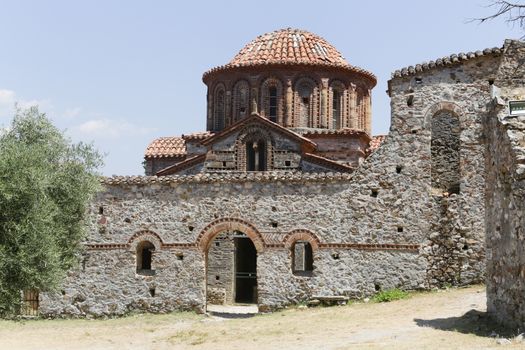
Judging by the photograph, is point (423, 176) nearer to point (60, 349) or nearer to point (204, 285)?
point (204, 285)

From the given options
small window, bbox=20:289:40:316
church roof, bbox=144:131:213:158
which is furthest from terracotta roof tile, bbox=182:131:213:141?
small window, bbox=20:289:40:316

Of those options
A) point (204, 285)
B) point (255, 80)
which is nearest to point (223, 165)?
point (255, 80)

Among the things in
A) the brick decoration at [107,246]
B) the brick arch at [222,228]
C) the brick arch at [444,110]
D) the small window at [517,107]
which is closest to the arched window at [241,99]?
the brick arch at [222,228]

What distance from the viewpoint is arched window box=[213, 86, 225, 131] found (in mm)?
27703

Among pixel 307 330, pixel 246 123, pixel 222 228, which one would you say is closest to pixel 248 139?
pixel 246 123

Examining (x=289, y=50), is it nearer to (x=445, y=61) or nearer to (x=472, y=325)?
(x=445, y=61)

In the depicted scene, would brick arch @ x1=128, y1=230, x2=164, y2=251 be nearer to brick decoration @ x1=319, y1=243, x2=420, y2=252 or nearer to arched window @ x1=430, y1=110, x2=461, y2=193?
brick decoration @ x1=319, y1=243, x2=420, y2=252

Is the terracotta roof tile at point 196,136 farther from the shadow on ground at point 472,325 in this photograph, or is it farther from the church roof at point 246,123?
the shadow on ground at point 472,325

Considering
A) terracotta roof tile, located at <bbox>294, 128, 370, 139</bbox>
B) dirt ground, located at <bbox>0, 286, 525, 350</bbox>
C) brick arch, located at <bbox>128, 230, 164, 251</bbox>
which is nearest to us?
dirt ground, located at <bbox>0, 286, 525, 350</bbox>

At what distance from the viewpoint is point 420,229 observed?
16.9 m

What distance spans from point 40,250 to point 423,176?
Answer: 908cm

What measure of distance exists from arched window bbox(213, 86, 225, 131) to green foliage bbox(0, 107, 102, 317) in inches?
514

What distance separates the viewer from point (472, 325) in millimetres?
12148

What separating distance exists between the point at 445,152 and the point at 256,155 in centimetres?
757
